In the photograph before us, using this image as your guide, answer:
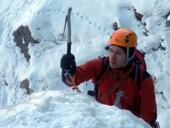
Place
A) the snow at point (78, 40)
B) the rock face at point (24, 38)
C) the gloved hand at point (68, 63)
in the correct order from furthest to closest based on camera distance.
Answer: the rock face at point (24, 38) → the snow at point (78, 40) → the gloved hand at point (68, 63)

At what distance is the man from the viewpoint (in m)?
2.49

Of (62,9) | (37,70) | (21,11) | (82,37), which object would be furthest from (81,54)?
(21,11)

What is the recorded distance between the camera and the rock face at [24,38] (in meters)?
6.20

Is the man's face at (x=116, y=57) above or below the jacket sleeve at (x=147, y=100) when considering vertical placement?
above

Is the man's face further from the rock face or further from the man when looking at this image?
the rock face

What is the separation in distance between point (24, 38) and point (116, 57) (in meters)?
4.56

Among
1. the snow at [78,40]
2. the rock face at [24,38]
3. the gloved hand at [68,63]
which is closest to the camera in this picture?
the gloved hand at [68,63]

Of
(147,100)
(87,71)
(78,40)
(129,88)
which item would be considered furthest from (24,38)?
(147,100)

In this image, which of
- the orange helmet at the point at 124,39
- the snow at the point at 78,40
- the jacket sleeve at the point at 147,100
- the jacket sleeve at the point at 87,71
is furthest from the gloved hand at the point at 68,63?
the snow at the point at 78,40

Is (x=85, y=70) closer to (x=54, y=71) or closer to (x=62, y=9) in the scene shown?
(x=54, y=71)

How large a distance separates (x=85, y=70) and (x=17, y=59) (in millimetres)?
4422

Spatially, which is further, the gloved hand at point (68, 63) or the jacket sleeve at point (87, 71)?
the jacket sleeve at point (87, 71)

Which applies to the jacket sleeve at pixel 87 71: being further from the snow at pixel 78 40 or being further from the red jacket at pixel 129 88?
the snow at pixel 78 40

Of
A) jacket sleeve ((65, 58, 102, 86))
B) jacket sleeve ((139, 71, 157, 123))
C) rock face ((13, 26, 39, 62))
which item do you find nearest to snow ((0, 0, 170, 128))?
rock face ((13, 26, 39, 62))
